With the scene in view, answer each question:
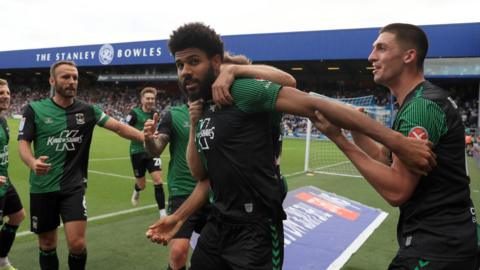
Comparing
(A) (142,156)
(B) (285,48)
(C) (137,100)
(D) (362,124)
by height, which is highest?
(B) (285,48)

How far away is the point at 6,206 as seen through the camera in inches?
207

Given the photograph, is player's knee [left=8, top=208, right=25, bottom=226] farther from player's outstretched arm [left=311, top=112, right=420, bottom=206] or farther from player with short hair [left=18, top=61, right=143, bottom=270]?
→ player's outstretched arm [left=311, top=112, right=420, bottom=206]

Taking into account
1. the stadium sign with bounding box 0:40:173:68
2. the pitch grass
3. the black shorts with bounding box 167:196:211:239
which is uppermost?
Answer: the stadium sign with bounding box 0:40:173:68

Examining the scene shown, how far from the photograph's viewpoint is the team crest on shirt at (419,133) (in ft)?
6.82

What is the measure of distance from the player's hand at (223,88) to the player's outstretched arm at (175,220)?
722 mm

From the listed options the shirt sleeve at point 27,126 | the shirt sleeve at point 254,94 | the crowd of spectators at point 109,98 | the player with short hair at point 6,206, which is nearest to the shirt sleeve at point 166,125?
the shirt sleeve at point 27,126

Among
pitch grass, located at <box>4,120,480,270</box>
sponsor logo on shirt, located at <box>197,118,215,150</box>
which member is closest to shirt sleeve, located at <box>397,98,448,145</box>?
sponsor logo on shirt, located at <box>197,118,215,150</box>

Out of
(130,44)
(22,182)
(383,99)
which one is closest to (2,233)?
(22,182)

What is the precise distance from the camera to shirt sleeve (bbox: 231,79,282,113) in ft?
7.81

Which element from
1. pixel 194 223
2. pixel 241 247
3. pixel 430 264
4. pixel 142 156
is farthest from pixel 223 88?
pixel 142 156

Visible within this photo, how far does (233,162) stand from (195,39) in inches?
32.0

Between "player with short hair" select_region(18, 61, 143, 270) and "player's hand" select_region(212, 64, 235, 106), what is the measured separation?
2.33 meters

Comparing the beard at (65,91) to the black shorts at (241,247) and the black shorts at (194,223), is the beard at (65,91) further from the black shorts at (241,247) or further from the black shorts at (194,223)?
the black shorts at (241,247)

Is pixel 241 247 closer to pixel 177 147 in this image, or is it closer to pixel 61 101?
pixel 177 147
